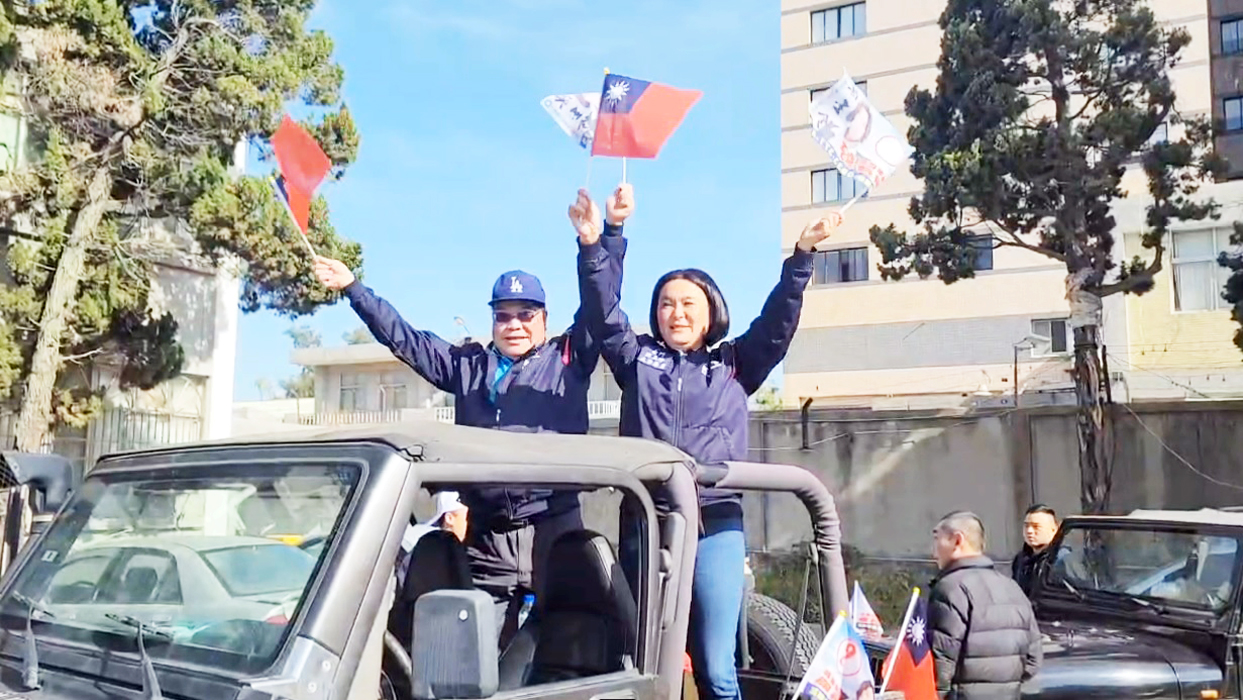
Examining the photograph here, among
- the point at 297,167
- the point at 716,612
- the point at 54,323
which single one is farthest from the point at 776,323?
the point at 54,323

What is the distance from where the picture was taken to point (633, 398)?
3568 mm

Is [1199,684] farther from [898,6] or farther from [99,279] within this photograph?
[898,6]

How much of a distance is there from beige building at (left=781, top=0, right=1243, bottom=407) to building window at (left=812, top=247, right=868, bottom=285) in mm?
39

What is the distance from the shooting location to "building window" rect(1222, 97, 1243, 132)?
2806cm

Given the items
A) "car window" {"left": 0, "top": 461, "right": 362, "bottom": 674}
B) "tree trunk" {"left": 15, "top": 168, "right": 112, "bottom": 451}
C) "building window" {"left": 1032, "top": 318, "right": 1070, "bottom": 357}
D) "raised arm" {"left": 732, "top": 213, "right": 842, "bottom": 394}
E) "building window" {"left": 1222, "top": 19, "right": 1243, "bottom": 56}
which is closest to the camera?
"car window" {"left": 0, "top": 461, "right": 362, "bottom": 674}

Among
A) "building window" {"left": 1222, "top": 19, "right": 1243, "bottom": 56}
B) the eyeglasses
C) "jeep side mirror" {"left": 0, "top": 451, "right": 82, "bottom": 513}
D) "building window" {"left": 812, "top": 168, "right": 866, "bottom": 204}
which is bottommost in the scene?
"jeep side mirror" {"left": 0, "top": 451, "right": 82, "bottom": 513}

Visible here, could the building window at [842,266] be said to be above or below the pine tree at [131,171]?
above

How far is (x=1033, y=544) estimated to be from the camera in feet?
22.4

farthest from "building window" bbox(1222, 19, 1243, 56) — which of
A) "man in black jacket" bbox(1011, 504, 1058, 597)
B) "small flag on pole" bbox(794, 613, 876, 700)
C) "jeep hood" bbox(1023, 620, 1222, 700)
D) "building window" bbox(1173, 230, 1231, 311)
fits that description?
"small flag on pole" bbox(794, 613, 876, 700)

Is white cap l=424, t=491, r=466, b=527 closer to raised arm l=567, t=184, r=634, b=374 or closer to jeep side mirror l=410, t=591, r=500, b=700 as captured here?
jeep side mirror l=410, t=591, r=500, b=700

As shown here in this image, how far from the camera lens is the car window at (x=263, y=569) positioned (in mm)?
2404

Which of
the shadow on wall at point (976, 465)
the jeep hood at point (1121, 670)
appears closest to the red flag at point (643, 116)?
the jeep hood at point (1121, 670)

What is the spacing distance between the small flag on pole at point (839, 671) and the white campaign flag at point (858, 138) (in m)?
2.04

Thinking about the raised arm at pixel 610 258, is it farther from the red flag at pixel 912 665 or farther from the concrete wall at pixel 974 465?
the concrete wall at pixel 974 465
